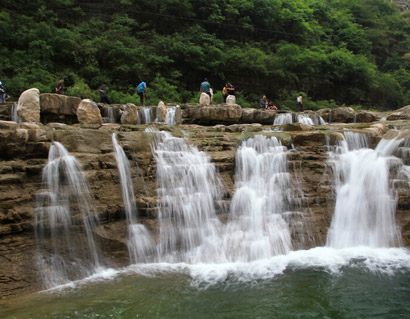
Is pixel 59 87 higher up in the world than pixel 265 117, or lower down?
higher up

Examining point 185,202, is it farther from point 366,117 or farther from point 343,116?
point 366,117

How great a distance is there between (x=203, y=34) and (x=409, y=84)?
22.1 meters

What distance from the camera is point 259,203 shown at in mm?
9016

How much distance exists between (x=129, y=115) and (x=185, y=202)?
7144mm

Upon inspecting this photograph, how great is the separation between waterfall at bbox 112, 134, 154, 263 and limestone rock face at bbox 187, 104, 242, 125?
26.7ft

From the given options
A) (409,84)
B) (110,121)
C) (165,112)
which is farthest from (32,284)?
(409,84)

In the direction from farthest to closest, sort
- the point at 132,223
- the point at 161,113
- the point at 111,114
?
the point at 161,113, the point at 111,114, the point at 132,223

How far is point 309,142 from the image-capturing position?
10109mm

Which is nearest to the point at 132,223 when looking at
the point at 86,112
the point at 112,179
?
the point at 112,179

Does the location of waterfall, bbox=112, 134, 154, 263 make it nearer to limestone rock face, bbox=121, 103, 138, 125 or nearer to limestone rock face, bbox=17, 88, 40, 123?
limestone rock face, bbox=17, 88, 40, 123

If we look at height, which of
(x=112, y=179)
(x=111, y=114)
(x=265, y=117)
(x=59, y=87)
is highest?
(x=59, y=87)

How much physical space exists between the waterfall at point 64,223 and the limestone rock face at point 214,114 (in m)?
9.01

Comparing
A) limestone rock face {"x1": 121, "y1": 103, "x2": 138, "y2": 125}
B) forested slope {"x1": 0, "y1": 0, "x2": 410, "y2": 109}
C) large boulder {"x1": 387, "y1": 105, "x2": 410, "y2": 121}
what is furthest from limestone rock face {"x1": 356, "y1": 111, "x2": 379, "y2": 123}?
limestone rock face {"x1": 121, "y1": 103, "x2": 138, "y2": 125}

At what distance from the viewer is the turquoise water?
556 cm
